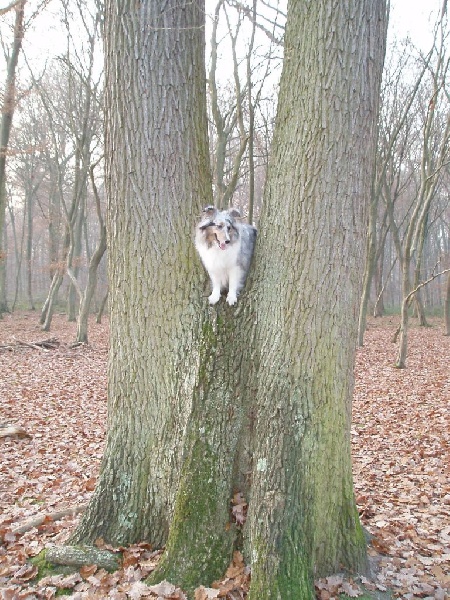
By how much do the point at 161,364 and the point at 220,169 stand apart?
11312 millimetres

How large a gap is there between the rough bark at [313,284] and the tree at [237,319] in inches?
0.5

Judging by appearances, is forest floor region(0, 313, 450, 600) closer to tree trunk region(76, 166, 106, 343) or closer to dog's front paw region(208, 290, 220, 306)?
dog's front paw region(208, 290, 220, 306)

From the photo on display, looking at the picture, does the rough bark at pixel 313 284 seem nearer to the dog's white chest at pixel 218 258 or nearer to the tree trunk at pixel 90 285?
the dog's white chest at pixel 218 258

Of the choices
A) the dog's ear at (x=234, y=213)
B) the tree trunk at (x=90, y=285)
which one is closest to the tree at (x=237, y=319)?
the dog's ear at (x=234, y=213)

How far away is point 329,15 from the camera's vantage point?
3.57 metres

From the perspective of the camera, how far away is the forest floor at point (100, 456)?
153 inches

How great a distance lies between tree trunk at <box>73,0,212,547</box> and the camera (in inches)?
162

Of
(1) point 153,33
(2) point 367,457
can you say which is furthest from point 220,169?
(1) point 153,33

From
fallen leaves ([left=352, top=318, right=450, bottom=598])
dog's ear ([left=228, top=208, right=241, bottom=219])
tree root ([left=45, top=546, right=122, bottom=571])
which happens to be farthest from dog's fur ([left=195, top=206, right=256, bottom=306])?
fallen leaves ([left=352, top=318, right=450, bottom=598])

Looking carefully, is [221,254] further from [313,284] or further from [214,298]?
[313,284]

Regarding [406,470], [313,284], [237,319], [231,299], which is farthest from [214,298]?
[406,470]

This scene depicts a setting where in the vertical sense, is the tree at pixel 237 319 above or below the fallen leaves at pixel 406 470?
above

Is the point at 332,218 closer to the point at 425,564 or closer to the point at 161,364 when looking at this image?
the point at 161,364

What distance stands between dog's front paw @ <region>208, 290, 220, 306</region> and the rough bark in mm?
467
